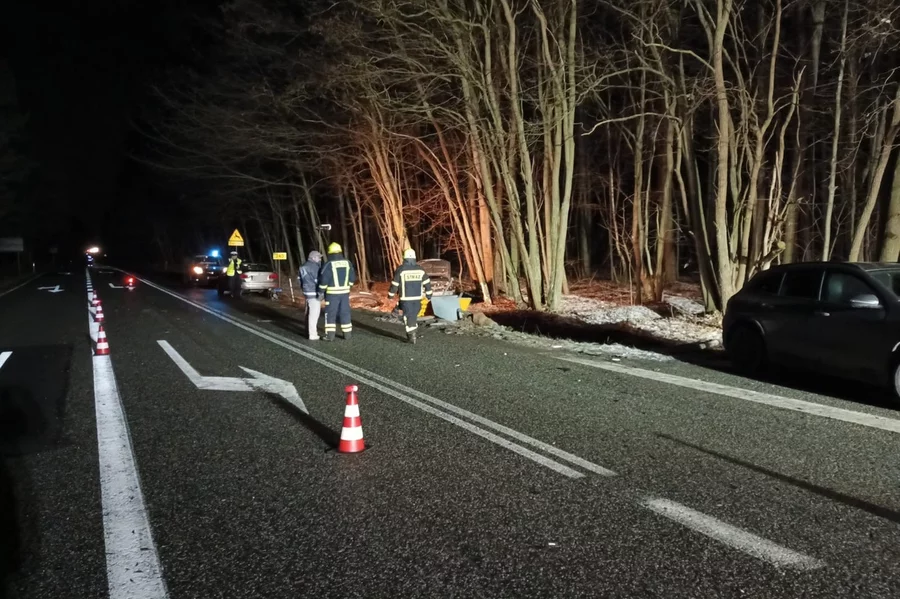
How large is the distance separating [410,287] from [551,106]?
24.5 feet

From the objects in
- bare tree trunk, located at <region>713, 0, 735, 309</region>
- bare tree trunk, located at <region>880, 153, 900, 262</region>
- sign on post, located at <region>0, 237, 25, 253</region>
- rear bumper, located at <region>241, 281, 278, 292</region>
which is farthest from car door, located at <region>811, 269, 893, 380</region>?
sign on post, located at <region>0, 237, 25, 253</region>

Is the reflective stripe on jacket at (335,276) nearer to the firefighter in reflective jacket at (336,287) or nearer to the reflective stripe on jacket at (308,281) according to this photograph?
the firefighter in reflective jacket at (336,287)

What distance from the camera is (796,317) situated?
870 cm

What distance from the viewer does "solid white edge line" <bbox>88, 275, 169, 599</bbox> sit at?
363 cm

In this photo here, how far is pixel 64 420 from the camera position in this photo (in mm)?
7164

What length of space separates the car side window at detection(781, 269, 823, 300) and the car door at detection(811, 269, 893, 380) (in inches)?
5.1

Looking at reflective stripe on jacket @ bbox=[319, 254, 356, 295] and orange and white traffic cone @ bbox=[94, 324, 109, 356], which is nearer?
orange and white traffic cone @ bbox=[94, 324, 109, 356]

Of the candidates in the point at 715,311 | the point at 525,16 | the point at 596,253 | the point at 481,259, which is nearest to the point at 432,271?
the point at 481,259

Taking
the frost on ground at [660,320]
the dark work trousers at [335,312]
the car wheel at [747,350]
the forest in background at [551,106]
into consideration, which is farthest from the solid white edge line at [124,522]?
the forest in background at [551,106]

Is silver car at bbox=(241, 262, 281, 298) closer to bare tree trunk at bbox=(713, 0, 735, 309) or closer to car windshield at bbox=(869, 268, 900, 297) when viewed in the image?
bare tree trunk at bbox=(713, 0, 735, 309)

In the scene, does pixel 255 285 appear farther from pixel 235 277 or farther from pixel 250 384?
pixel 250 384

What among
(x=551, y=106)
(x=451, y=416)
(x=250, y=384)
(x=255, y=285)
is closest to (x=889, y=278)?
(x=451, y=416)

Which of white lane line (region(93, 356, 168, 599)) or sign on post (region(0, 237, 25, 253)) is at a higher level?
sign on post (region(0, 237, 25, 253))

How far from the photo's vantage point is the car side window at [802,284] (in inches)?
341
